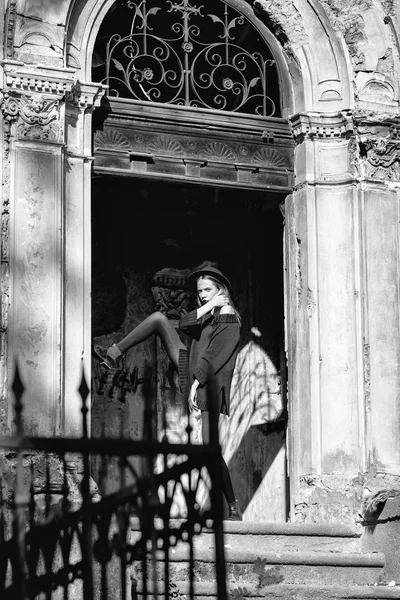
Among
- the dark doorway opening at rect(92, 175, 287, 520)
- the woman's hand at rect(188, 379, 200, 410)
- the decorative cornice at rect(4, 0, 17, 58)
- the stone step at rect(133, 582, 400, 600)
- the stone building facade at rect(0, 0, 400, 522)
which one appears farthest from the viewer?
the dark doorway opening at rect(92, 175, 287, 520)

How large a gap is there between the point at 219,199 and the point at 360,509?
3.65 meters

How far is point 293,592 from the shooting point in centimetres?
955

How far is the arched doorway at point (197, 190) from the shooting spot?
38.6 ft

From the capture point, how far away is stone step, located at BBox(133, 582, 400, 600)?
30.3 ft

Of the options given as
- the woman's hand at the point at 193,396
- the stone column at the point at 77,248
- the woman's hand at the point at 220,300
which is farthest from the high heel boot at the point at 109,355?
the stone column at the point at 77,248

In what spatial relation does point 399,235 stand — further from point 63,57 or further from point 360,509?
point 63,57

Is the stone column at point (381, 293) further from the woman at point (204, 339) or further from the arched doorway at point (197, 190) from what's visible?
the woman at point (204, 339)

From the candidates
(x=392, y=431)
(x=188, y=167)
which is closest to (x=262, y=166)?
(x=188, y=167)

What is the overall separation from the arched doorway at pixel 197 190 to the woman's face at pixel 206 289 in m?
0.84

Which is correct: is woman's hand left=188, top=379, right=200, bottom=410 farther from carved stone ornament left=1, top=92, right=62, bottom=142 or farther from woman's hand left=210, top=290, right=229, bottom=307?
carved stone ornament left=1, top=92, right=62, bottom=142

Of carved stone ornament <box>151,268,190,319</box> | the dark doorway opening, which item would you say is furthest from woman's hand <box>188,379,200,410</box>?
carved stone ornament <box>151,268,190,319</box>

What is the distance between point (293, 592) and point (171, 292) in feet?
15.0

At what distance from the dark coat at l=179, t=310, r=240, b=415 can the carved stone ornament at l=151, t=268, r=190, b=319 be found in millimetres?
1575

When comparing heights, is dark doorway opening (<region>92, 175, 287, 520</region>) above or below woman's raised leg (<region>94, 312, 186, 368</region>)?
above
